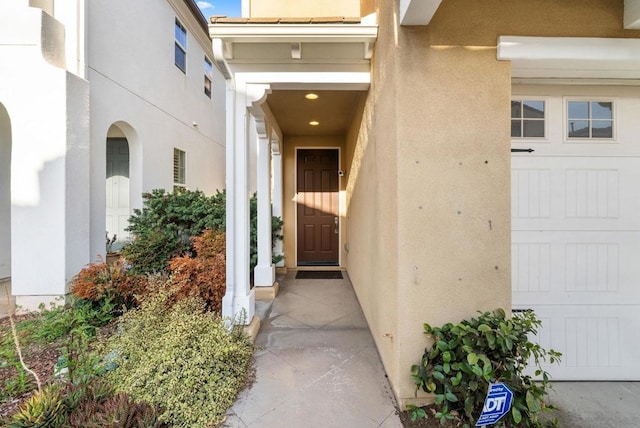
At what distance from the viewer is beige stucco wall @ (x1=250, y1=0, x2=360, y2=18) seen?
380 cm

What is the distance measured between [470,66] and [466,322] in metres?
1.84

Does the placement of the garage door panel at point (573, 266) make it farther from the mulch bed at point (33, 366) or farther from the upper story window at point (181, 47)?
the upper story window at point (181, 47)

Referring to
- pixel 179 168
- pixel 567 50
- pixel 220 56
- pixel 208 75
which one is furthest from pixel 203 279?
pixel 208 75

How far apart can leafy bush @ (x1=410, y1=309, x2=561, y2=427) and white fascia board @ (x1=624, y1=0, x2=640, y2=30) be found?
2.21m

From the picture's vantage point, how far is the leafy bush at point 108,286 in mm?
3537

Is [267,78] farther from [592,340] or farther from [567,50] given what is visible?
[592,340]

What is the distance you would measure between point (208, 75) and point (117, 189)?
4863 mm

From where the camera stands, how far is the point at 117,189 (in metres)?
6.04

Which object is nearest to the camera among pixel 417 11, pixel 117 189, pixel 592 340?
pixel 417 11

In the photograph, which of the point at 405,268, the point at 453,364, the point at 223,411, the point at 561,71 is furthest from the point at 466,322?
the point at 561,71

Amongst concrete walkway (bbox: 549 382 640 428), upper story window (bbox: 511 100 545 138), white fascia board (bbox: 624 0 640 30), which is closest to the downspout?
upper story window (bbox: 511 100 545 138)

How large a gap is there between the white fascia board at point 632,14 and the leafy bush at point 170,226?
479cm

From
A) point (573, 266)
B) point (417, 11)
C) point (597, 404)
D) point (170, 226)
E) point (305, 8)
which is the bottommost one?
point (597, 404)

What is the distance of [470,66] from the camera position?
205cm
